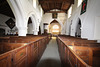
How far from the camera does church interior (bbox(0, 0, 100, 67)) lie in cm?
142

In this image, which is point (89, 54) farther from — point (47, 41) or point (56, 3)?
point (56, 3)

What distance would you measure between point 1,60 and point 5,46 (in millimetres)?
1151

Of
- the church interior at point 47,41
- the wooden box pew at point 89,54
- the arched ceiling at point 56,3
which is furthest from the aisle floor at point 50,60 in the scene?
the arched ceiling at point 56,3

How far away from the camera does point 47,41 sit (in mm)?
7254

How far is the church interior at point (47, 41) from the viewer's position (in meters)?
1.42

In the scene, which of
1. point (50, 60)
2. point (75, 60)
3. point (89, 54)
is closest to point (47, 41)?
point (50, 60)

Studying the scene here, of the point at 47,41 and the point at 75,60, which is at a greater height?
the point at 75,60

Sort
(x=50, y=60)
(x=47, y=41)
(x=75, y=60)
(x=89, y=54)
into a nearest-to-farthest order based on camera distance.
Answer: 1. (x=75, y=60)
2. (x=89, y=54)
3. (x=50, y=60)
4. (x=47, y=41)

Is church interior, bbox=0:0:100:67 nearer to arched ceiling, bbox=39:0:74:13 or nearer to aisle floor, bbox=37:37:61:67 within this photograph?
aisle floor, bbox=37:37:61:67

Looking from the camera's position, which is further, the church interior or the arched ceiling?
the arched ceiling

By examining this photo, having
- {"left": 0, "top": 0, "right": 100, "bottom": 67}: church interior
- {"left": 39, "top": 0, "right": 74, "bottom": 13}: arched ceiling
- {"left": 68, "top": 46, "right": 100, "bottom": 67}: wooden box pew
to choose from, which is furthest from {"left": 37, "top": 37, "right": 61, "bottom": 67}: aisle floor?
{"left": 39, "top": 0, "right": 74, "bottom": 13}: arched ceiling

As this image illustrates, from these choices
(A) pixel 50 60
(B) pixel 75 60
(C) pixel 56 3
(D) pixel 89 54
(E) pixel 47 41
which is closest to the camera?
(B) pixel 75 60

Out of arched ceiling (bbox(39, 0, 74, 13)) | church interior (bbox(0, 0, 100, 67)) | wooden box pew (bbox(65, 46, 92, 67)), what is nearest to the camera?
wooden box pew (bbox(65, 46, 92, 67))

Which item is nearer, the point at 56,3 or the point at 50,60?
the point at 50,60
